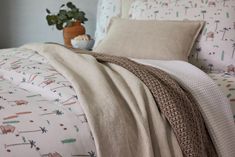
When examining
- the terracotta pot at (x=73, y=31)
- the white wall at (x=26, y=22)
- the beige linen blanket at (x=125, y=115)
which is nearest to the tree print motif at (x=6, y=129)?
the beige linen blanket at (x=125, y=115)

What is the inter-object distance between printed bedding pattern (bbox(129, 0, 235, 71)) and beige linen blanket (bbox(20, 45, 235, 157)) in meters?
0.67

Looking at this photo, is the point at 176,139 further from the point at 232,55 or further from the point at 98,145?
the point at 232,55

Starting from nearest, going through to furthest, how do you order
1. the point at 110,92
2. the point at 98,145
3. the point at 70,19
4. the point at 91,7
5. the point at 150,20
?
1. the point at 98,145
2. the point at 110,92
3. the point at 150,20
4. the point at 70,19
5. the point at 91,7

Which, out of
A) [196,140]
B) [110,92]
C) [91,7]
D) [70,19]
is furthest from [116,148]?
[91,7]

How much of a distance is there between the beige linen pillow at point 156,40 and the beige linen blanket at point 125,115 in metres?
0.57

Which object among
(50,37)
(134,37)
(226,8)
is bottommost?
(50,37)

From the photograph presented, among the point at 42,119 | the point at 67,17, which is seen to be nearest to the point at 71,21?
the point at 67,17

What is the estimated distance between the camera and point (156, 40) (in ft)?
6.86

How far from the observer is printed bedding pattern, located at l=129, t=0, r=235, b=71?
2051mm

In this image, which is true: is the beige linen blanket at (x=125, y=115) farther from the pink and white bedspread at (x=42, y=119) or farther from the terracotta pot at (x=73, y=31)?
the terracotta pot at (x=73, y=31)

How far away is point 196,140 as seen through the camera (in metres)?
1.35

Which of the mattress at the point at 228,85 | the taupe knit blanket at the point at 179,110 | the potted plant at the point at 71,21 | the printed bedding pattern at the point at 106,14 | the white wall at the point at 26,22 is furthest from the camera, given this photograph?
the white wall at the point at 26,22

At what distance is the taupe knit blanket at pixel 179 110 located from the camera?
51.7 inches

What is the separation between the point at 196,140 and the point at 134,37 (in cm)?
92
